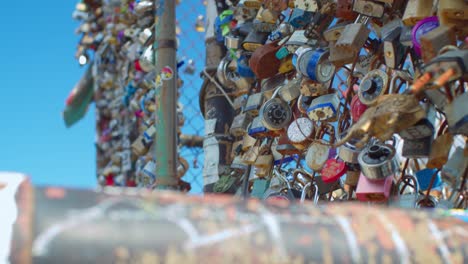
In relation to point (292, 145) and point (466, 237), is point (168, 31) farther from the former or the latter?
point (466, 237)

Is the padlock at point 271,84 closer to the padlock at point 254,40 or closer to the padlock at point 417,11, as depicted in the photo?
the padlock at point 254,40

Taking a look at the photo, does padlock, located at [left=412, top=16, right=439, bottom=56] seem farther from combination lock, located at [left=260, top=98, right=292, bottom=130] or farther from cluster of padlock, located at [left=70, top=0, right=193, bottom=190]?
cluster of padlock, located at [left=70, top=0, right=193, bottom=190]

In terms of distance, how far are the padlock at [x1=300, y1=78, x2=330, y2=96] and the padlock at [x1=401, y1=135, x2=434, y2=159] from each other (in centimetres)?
68

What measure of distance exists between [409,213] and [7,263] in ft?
2.14

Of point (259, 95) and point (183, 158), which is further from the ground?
point (259, 95)

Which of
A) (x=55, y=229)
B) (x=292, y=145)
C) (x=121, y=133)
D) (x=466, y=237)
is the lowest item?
(x=121, y=133)

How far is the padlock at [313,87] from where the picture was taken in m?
3.26

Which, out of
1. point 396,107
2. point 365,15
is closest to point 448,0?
point 396,107

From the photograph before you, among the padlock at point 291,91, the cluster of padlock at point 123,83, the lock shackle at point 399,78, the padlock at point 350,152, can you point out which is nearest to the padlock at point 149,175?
the cluster of padlock at point 123,83

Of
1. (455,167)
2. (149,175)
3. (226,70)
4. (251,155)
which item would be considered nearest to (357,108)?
(455,167)

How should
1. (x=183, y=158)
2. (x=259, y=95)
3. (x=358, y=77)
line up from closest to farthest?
(x=358, y=77) < (x=259, y=95) < (x=183, y=158)

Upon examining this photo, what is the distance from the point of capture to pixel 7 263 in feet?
3.07

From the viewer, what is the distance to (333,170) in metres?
3.09

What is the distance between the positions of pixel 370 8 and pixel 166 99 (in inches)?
52.9
